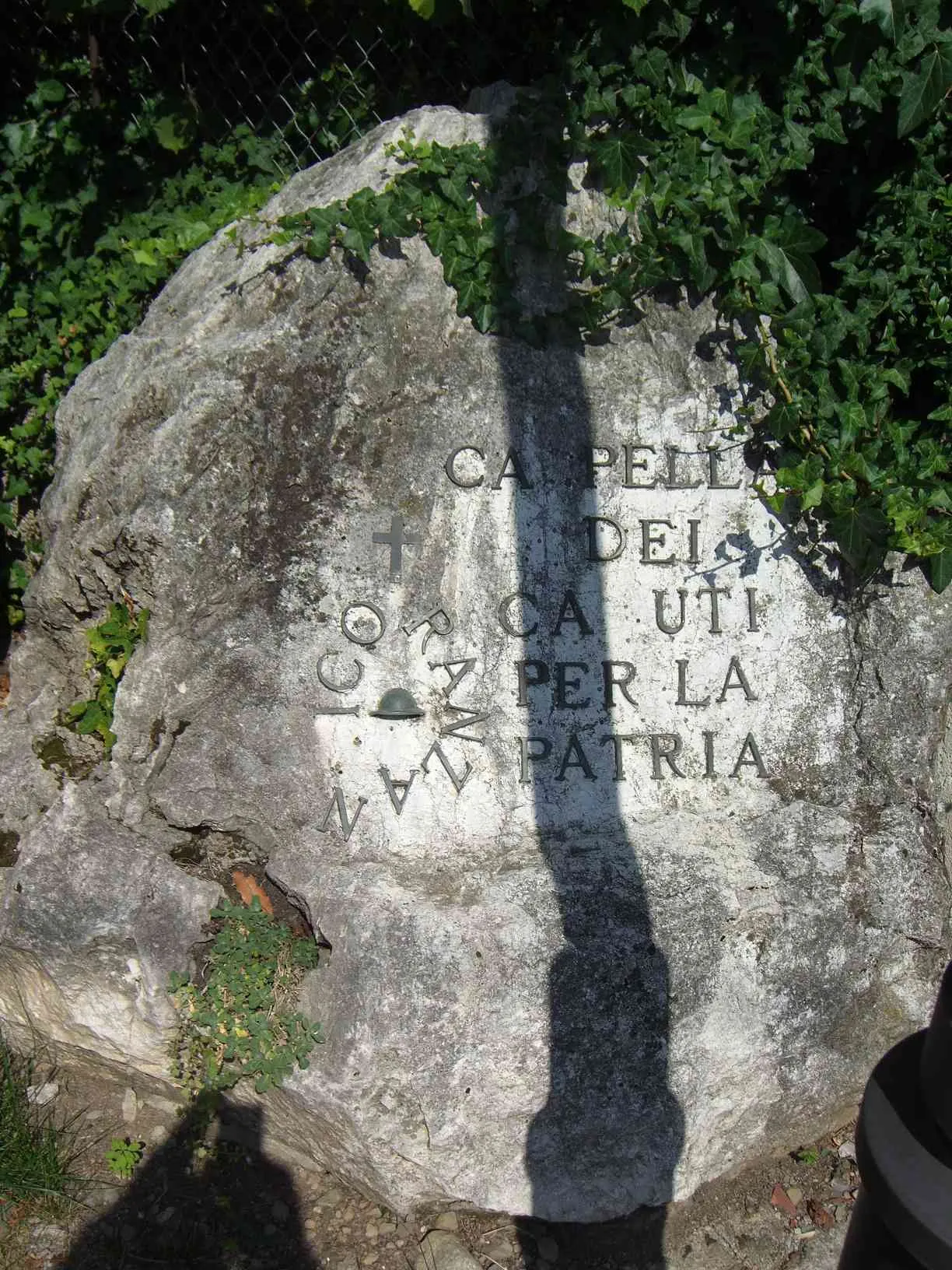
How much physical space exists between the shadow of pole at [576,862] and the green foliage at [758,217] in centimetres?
10

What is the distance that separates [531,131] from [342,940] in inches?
88.1

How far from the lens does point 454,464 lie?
2.87 metres

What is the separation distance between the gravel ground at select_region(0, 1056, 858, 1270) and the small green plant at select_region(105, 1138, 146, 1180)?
0.02 meters

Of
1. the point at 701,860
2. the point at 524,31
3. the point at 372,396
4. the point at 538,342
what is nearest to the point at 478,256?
the point at 538,342

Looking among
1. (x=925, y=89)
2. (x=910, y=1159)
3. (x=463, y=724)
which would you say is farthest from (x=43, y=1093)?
(x=925, y=89)

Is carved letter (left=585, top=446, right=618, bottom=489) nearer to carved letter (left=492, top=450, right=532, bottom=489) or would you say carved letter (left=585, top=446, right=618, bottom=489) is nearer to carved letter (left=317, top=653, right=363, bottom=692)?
carved letter (left=492, top=450, right=532, bottom=489)

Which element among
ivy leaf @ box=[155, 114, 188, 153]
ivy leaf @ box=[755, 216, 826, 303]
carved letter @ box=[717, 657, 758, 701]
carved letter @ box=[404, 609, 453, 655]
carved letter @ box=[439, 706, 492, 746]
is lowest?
carved letter @ box=[439, 706, 492, 746]

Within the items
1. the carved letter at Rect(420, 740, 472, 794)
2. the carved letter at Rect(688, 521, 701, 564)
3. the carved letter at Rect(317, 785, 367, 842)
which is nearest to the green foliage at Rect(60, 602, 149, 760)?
the carved letter at Rect(317, 785, 367, 842)

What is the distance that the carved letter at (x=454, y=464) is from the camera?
9.42 feet

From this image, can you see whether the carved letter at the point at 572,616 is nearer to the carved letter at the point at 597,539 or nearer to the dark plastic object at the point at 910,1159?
the carved letter at the point at 597,539

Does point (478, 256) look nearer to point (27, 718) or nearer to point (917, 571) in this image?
point (917, 571)

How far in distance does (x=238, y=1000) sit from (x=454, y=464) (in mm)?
1563

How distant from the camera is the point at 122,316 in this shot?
3869 millimetres

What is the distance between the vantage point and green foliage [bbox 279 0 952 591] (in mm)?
2787
